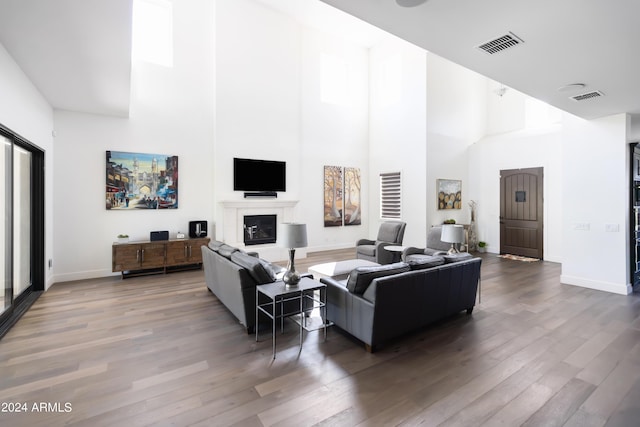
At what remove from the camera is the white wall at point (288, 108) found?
6930 mm

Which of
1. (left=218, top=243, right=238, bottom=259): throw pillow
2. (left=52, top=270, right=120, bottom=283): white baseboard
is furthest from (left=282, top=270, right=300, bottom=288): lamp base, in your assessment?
(left=52, top=270, right=120, bottom=283): white baseboard

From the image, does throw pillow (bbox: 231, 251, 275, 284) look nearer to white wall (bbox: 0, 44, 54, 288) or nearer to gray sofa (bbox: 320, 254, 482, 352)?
gray sofa (bbox: 320, 254, 482, 352)

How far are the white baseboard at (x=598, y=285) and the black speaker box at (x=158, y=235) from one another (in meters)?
7.28

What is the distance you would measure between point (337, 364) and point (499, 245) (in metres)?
7.11

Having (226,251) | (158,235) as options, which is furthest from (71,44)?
(158,235)

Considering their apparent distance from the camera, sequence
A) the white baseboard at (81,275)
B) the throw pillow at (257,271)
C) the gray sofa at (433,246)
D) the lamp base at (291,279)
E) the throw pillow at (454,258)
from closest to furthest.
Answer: the lamp base at (291,279), the throw pillow at (257,271), the throw pillow at (454,258), the white baseboard at (81,275), the gray sofa at (433,246)

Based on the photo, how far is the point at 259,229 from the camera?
731 centimetres

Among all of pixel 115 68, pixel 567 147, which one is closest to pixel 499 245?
pixel 567 147

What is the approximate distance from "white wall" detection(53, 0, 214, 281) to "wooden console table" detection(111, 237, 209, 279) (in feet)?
1.62

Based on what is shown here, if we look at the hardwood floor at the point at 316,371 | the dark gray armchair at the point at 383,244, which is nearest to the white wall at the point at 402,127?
the dark gray armchair at the point at 383,244

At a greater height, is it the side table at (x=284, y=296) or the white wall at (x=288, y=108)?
the white wall at (x=288, y=108)

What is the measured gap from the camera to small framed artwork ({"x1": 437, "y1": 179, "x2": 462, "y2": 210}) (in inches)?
313

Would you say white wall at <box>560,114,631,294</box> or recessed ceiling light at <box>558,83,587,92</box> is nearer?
recessed ceiling light at <box>558,83,587,92</box>

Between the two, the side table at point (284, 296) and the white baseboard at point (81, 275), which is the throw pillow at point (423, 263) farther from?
the white baseboard at point (81, 275)
